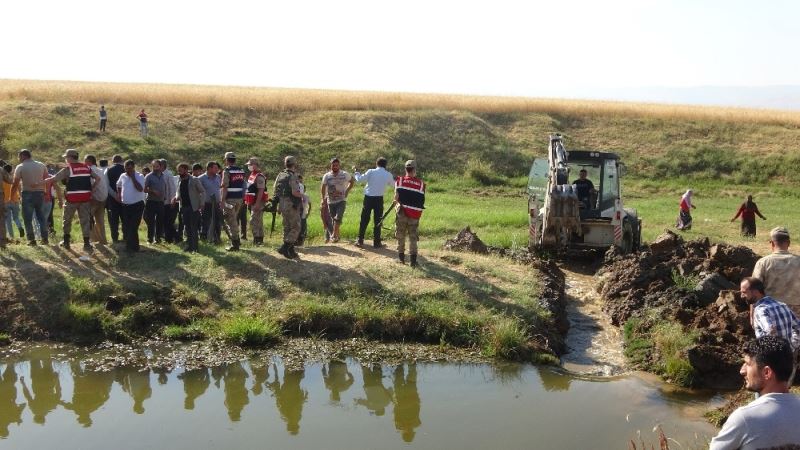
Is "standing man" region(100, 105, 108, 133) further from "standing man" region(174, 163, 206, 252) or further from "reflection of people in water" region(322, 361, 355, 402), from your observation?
"reflection of people in water" region(322, 361, 355, 402)

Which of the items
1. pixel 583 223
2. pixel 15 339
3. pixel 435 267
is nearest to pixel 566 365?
pixel 435 267

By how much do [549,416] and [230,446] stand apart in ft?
10.9

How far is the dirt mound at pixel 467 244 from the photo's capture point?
1474cm

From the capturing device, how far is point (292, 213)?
12.3 meters

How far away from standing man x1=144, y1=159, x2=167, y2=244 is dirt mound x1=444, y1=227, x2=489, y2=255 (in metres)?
5.40

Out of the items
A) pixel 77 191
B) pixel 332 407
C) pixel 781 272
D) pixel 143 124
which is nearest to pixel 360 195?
pixel 143 124

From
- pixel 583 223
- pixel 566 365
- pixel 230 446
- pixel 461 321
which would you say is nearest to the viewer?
pixel 230 446

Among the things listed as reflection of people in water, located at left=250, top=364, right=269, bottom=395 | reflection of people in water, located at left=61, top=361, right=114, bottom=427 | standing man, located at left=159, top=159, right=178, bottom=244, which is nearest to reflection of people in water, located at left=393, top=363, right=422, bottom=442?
reflection of people in water, located at left=250, top=364, right=269, bottom=395

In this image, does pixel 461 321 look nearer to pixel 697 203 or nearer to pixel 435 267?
pixel 435 267

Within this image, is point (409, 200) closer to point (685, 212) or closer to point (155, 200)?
point (155, 200)

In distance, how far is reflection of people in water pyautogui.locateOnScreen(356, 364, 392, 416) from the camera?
8352 mm

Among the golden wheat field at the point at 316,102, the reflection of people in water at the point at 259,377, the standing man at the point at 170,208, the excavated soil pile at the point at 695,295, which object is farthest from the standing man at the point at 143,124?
the reflection of people in water at the point at 259,377

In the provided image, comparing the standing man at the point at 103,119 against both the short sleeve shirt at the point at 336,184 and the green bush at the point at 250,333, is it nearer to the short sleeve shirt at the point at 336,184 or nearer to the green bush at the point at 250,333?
the short sleeve shirt at the point at 336,184

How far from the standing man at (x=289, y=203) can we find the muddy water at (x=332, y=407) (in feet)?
9.89
